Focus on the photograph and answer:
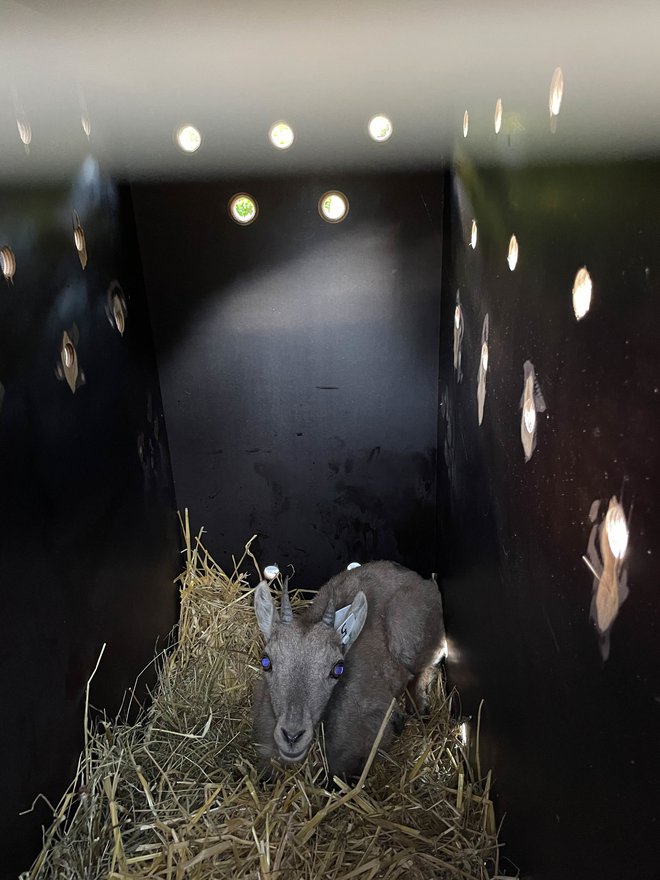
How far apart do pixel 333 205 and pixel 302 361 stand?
0.79 m

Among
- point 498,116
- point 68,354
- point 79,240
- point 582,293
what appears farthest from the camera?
point 79,240

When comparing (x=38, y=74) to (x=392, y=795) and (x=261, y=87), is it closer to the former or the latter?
(x=261, y=87)

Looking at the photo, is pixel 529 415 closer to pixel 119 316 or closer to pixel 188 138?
pixel 119 316

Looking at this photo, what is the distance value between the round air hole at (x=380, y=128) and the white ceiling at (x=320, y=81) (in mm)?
32

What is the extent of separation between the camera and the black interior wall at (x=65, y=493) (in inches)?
88.2

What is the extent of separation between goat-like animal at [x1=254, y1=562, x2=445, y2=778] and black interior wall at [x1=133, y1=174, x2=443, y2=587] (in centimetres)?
44

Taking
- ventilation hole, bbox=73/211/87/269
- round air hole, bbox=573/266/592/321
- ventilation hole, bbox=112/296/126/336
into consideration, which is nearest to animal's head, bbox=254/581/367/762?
ventilation hole, bbox=112/296/126/336

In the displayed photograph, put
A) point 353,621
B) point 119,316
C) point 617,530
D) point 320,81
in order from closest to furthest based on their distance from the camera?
point 617,530 < point 353,621 < point 119,316 < point 320,81

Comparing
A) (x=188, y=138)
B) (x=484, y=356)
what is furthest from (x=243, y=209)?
(x=484, y=356)

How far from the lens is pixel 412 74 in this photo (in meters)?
3.11

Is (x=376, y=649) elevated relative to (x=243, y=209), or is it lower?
lower

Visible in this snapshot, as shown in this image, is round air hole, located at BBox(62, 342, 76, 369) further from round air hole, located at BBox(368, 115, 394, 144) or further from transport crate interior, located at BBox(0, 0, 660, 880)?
round air hole, located at BBox(368, 115, 394, 144)

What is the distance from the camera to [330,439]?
3947 millimetres

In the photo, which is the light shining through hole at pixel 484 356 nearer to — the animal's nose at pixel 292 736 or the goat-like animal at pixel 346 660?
the goat-like animal at pixel 346 660
